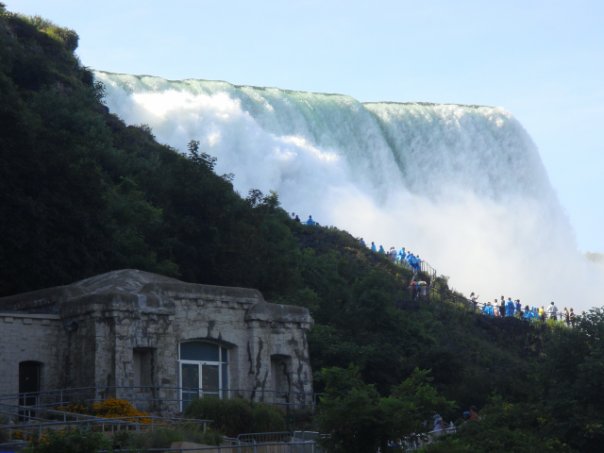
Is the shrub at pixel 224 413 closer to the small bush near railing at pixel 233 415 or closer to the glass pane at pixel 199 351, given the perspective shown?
the small bush near railing at pixel 233 415

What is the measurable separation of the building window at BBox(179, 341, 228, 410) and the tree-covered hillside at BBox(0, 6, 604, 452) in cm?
278

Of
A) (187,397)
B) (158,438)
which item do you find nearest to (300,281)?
(187,397)

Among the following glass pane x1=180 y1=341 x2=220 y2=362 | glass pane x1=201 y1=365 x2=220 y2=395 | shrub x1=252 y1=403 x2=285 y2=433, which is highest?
glass pane x1=180 y1=341 x2=220 y2=362

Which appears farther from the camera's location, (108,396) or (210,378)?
(210,378)

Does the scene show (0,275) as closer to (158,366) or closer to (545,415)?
(158,366)

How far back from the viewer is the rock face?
89.6 feet

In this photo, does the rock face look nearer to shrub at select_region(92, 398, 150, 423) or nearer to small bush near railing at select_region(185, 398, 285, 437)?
shrub at select_region(92, 398, 150, 423)

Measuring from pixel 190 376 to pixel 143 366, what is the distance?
4.93 feet

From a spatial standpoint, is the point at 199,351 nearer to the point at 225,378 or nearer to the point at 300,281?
the point at 225,378

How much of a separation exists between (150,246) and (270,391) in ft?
39.8

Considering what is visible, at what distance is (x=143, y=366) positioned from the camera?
28.1 m

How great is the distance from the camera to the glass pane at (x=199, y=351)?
95.6 feet

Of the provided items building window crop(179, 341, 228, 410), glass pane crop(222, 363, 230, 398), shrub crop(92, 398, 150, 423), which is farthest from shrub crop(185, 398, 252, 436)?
glass pane crop(222, 363, 230, 398)

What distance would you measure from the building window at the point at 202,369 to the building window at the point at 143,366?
956 millimetres
